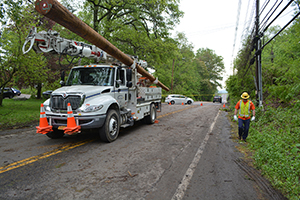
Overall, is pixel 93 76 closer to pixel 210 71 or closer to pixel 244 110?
pixel 244 110

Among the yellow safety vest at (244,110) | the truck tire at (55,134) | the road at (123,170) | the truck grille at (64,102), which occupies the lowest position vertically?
the road at (123,170)

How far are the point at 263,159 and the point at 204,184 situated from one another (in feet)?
7.42

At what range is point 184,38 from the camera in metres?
44.8

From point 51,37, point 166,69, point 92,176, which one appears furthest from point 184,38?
point 92,176

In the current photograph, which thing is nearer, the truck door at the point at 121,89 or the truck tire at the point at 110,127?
the truck tire at the point at 110,127

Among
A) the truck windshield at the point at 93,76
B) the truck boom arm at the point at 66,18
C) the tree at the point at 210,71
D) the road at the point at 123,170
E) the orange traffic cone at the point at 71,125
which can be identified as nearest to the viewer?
→ the road at the point at 123,170

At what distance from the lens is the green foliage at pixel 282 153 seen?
145 inches

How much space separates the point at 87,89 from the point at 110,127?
1.46 meters

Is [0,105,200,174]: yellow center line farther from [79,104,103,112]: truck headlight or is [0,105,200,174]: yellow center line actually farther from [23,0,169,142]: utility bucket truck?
[79,104,103,112]: truck headlight

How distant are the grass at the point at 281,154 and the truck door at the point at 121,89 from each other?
4808 millimetres

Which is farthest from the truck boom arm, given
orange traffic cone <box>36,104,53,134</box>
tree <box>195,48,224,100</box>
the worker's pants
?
tree <box>195,48,224,100</box>

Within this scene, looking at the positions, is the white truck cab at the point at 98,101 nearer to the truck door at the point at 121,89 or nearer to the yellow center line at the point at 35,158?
the truck door at the point at 121,89

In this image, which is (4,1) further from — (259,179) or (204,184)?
(259,179)

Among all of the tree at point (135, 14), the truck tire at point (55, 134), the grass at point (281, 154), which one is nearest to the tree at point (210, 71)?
the tree at point (135, 14)
